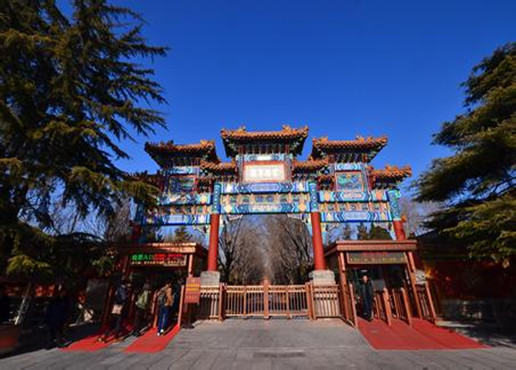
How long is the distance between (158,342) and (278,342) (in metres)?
3.60

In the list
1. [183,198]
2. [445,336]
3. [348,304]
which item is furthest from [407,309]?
[183,198]

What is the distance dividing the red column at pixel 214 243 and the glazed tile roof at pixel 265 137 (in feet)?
15.4

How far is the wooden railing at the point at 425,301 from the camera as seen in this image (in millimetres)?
9219

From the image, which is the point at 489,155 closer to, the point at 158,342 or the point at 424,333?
the point at 424,333

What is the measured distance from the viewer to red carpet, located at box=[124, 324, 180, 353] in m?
6.85

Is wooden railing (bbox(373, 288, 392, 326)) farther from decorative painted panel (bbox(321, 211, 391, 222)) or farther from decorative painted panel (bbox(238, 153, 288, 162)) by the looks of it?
decorative painted panel (bbox(238, 153, 288, 162))

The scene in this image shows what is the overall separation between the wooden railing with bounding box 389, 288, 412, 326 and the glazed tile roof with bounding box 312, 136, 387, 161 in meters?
8.51

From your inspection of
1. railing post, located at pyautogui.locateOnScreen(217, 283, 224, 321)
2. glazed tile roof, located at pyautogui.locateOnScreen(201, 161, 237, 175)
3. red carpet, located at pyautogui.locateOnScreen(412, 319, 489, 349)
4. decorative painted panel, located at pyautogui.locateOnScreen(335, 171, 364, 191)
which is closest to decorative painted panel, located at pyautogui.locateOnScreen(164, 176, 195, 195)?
glazed tile roof, located at pyautogui.locateOnScreen(201, 161, 237, 175)

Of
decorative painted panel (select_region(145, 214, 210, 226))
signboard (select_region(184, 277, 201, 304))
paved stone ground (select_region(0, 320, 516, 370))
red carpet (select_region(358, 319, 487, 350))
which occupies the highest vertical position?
decorative painted panel (select_region(145, 214, 210, 226))

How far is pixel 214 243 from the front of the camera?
44.5 ft

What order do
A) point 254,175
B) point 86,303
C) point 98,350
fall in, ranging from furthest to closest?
1. point 254,175
2. point 86,303
3. point 98,350

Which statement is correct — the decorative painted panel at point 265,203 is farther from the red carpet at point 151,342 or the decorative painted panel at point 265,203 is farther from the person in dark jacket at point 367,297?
the red carpet at point 151,342

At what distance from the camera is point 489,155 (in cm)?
760

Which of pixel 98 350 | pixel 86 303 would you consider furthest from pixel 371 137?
pixel 86 303
